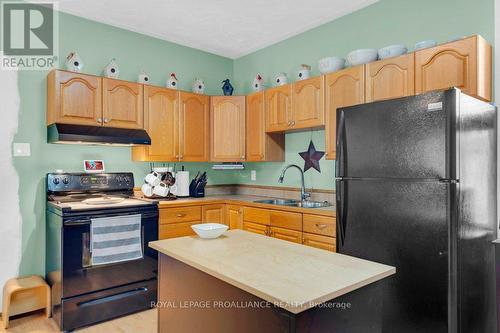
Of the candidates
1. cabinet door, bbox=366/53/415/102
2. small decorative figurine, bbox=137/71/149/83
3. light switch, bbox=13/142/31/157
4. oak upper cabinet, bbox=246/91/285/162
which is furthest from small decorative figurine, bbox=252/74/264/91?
light switch, bbox=13/142/31/157

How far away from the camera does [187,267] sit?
1620 millimetres

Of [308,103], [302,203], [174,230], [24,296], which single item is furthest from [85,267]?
[308,103]


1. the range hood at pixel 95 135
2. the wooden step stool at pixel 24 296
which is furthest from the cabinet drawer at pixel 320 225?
the wooden step stool at pixel 24 296

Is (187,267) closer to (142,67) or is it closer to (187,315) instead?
(187,315)

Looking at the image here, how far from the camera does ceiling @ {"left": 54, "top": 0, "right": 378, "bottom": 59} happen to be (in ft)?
10.3

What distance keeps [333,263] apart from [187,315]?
74cm

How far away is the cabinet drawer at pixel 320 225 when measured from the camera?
265cm

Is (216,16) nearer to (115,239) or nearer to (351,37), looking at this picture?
(351,37)

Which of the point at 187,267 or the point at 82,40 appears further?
the point at 82,40

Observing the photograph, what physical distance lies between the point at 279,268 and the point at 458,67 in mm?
1822

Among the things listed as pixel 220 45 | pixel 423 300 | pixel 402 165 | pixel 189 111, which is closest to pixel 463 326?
→ pixel 423 300

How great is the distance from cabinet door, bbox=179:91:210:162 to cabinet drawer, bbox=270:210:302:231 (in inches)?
47.0

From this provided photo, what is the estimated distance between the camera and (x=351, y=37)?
3273 mm

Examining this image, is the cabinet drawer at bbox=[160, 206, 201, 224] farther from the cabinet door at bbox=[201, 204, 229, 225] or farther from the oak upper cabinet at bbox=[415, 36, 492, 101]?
the oak upper cabinet at bbox=[415, 36, 492, 101]
